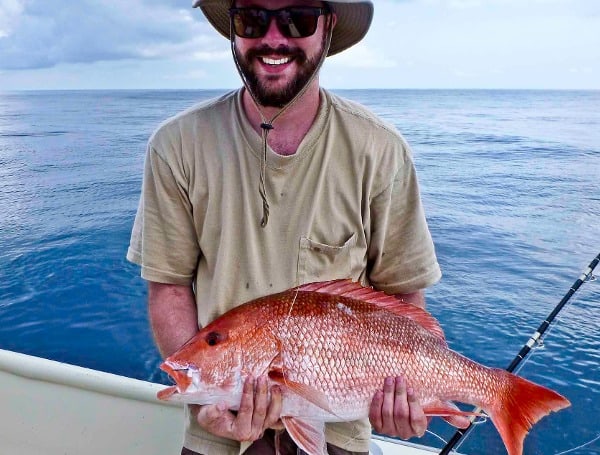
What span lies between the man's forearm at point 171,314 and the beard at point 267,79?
753mm

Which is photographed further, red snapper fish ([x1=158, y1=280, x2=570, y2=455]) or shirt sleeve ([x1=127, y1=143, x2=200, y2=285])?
shirt sleeve ([x1=127, y1=143, x2=200, y2=285])

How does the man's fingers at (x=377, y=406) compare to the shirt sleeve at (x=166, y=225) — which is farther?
the shirt sleeve at (x=166, y=225)

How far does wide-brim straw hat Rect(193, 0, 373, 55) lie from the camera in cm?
202

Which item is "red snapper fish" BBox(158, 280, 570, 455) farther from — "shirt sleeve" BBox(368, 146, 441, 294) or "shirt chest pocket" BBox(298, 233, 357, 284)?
"shirt sleeve" BBox(368, 146, 441, 294)

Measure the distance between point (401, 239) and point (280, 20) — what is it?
2.90 feet

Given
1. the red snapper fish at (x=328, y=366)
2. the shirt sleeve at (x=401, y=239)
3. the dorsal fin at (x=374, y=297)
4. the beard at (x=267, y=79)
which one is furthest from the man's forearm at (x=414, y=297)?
the beard at (x=267, y=79)

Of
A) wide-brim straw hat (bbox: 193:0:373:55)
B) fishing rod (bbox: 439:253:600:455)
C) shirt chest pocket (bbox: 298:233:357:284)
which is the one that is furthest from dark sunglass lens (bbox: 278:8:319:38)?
fishing rod (bbox: 439:253:600:455)

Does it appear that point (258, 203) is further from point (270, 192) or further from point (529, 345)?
point (529, 345)

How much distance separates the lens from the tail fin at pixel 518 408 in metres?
1.84

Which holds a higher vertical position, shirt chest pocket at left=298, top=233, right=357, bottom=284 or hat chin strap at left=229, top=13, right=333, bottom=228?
hat chin strap at left=229, top=13, right=333, bottom=228

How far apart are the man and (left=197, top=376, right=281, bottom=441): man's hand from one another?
2cm

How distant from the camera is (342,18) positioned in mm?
2104

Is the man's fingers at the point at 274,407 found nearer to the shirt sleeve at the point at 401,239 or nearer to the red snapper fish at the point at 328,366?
the red snapper fish at the point at 328,366

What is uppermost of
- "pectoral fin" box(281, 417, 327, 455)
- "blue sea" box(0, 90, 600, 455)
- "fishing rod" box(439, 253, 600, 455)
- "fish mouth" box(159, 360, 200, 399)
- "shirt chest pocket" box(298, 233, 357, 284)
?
"shirt chest pocket" box(298, 233, 357, 284)
